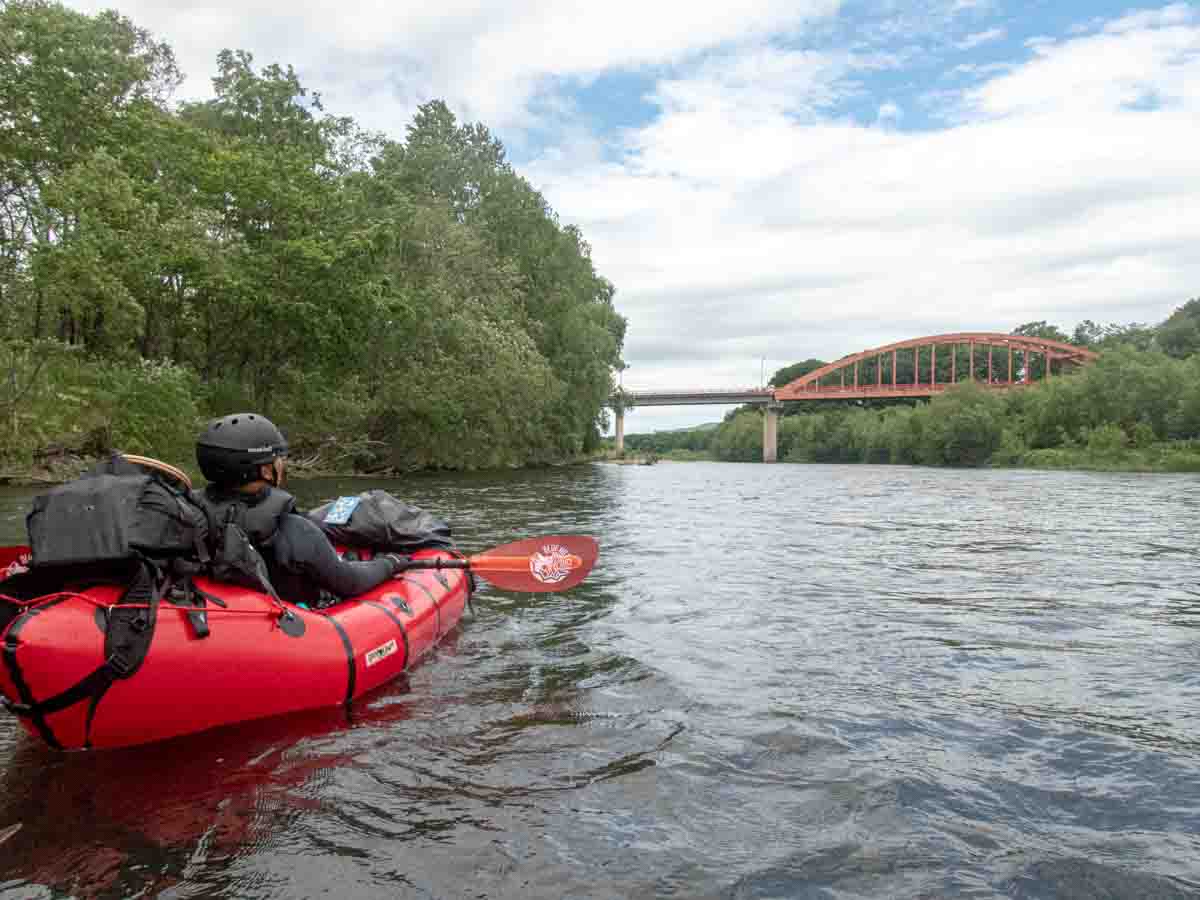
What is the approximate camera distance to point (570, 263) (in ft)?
129

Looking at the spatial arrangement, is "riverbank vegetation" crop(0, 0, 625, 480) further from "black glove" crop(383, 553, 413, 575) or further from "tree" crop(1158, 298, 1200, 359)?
"tree" crop(1158, 298, 1200, 359)

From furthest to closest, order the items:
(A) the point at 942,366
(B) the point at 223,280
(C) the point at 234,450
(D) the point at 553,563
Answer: (A) the point at 942,366 → (B) the point at 223,280 → (D) the point at 553,563 → (C) the point at 234,450

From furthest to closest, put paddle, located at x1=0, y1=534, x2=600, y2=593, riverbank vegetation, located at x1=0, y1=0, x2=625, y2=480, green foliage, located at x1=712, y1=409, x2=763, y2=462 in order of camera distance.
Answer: green foliage, located at x1=712, y1=409, x2=763, y2=462 → riverbank vegetation, located at x1=0, y1=0, x2=625, y2=480 → paddle, located at x1=0, y1=534, x2=600, y2=593

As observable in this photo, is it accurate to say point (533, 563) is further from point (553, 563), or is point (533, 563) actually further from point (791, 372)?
point (791, 372)

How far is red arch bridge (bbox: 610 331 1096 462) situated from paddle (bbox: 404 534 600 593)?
52.7 meters

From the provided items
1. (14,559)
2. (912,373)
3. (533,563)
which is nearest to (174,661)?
(14,559)

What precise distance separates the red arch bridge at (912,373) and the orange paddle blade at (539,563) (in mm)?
52670

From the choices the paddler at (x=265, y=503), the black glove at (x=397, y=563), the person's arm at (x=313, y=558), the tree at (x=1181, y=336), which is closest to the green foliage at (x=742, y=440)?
the tree at (x=1181, y=336)

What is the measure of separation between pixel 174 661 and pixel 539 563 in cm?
273

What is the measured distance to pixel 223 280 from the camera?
18.2 m

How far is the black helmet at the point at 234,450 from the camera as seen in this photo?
13.3ft

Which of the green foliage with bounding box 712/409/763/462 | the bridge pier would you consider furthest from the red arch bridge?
the green foliage with bounding box 712/409/763/462

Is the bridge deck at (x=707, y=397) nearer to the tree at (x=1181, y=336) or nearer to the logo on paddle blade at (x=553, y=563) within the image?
the tree at (x=1181, y=336)

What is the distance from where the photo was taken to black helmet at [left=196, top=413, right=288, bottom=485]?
4.07 metres
